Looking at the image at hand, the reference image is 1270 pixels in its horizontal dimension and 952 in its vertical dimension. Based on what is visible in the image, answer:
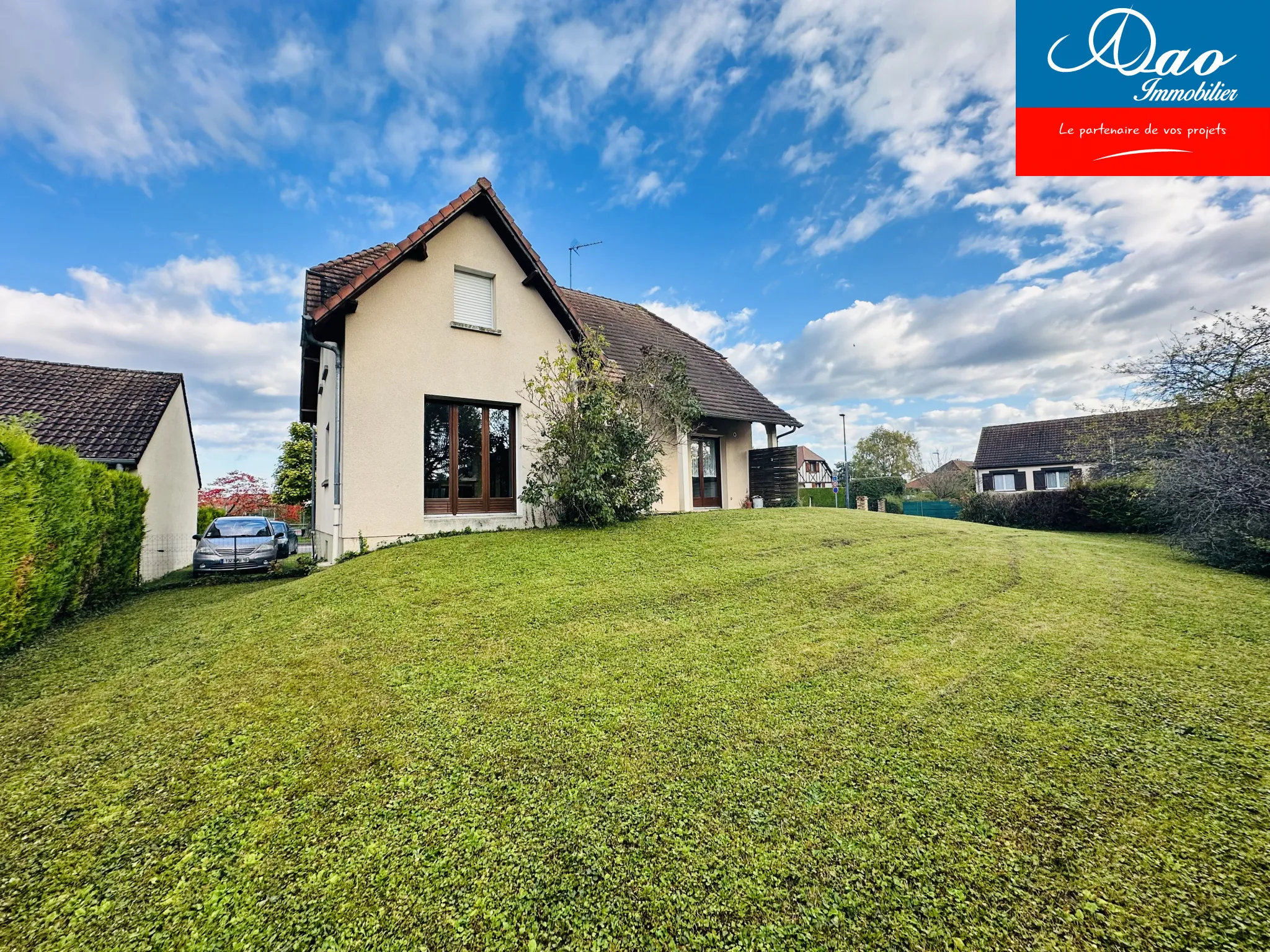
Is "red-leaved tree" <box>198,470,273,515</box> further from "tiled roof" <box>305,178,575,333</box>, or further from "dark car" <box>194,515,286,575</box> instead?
"tiled roof" <box>305,178,575,333</box>

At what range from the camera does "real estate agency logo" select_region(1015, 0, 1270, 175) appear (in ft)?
22.5

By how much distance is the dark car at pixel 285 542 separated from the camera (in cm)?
1365

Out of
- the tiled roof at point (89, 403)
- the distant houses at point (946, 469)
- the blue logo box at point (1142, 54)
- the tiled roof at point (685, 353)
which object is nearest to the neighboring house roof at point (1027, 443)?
the distant houses at point (946, 469)

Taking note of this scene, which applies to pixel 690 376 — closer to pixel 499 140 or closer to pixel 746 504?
pixel 746 504

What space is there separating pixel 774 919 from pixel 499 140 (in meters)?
14.0

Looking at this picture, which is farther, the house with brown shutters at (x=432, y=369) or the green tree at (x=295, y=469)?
the green tree at (x=295, y=469)

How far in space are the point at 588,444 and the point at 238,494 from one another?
80.7 ft

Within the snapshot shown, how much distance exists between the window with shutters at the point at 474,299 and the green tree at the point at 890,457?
179 feet

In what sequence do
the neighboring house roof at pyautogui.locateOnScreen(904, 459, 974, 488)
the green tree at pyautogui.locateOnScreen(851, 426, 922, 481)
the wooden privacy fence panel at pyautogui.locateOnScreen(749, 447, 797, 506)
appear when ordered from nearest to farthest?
the wooden privacy fence panel at pyautogui.locateOnScreen(749, 447, 797, 506), the neighboring house roof at pyautogui.locateOnScreen(904, 459, 974, 488), the green tree at pyautogui.locateOnScreen(851, 426, 922, 481)

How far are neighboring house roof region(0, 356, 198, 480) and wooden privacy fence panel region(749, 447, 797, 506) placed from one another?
53.3 ft

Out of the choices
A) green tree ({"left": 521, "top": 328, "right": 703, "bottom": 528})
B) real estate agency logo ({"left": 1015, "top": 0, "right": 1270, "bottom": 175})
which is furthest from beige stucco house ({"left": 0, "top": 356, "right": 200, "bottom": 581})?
real estate agency logo ({"left": 1015, "top": 0, "right": 1270, "bottom": 175})

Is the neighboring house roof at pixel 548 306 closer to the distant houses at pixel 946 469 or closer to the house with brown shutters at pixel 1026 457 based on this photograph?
the house with brown shutters at pixel 1026 457

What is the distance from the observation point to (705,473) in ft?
51.2

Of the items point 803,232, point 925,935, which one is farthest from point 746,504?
point 925,935
